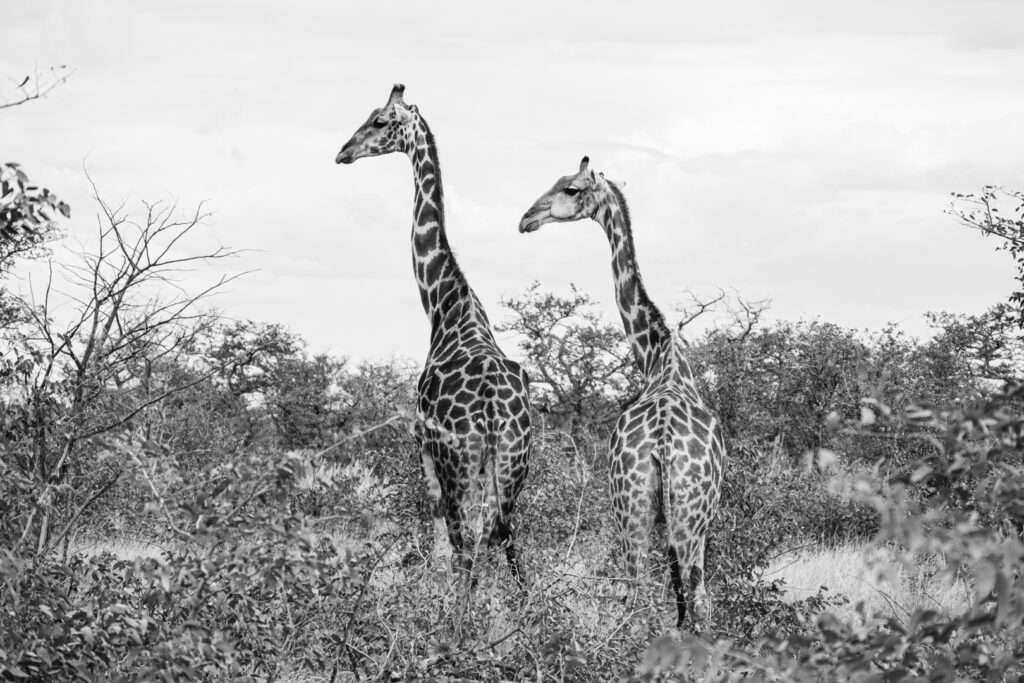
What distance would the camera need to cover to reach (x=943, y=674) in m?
2.41

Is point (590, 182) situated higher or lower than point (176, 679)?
higher

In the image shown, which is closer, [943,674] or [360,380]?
[943,674]

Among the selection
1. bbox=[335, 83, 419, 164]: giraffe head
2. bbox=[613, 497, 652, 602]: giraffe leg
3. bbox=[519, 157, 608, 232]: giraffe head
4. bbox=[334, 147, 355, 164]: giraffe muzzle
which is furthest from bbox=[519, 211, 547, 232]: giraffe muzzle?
bbox=[613, 497, 652, 602]: giraffe leg

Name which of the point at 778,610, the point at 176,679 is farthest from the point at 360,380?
the point at 176,679

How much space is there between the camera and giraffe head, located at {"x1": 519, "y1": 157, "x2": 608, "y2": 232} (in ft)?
28.3

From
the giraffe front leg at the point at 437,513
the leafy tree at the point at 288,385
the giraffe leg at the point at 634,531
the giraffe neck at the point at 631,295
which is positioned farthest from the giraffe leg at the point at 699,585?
the leafy tree at the point at 288,385

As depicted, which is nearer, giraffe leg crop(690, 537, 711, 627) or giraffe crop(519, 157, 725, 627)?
giraffe crop(519, 157, 725, 627)

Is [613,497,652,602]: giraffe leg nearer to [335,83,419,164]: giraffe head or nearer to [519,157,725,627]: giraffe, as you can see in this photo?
[519,157,725,627]: giraffe

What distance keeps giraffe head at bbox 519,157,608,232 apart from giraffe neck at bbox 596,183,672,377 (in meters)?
0.07

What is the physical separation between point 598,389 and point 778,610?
1019 cm

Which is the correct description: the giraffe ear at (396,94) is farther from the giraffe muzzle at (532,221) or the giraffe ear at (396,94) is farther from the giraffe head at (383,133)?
the giraffe muzzle at (532,221)

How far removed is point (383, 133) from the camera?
9.52m

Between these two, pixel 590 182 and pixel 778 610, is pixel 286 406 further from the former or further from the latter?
pixel 778 610

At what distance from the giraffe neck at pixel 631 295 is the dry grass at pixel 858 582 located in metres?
1.83
